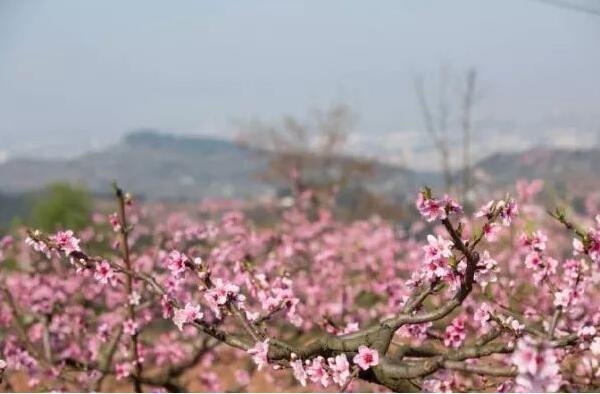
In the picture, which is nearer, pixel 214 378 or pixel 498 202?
pixel 498 202

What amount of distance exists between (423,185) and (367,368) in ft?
2.42

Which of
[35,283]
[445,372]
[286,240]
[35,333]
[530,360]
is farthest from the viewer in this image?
[286,240]

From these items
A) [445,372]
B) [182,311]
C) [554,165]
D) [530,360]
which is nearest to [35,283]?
[182,311]

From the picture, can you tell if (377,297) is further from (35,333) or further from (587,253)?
(587,253)

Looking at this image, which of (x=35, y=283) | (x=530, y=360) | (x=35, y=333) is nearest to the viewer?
(x=530, y=360)

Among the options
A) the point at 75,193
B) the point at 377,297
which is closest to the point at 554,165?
the point at 75,193

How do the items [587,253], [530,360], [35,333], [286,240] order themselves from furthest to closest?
1. [286,240]
2. [35,333]
3. [587,253]
4. [530,360]

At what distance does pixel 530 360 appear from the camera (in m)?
1.96

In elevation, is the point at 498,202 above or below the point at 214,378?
above

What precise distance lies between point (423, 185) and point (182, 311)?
4.12ft

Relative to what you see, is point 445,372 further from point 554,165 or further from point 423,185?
point 554,165

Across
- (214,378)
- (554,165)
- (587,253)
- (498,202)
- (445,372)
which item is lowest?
(214,378)

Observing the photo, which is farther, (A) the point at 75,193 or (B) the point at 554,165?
(B) the point at 554,165

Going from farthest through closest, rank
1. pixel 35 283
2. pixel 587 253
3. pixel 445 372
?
pixel 35 283, pixel 445 372, pixel 587 253
